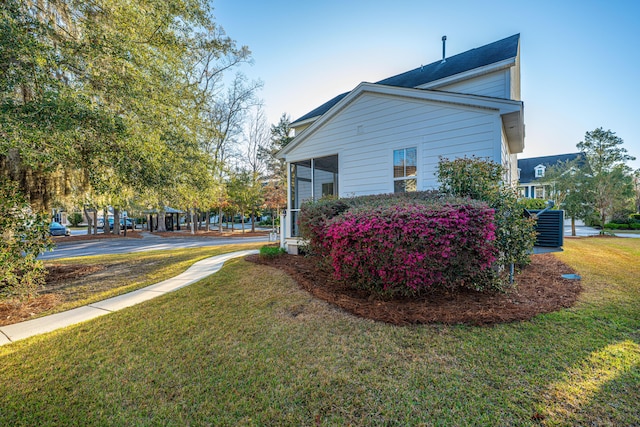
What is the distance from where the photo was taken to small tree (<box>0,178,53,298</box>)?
4.50 meters

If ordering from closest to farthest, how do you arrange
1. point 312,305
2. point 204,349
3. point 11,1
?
1. point 204,349
2. point 312,305
3. point 11,1

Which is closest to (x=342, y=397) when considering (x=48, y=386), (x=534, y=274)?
(x=48, y=386)

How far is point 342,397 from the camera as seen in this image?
2.25 metres

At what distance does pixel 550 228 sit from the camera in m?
5.68

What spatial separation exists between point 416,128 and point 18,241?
8.86 metres

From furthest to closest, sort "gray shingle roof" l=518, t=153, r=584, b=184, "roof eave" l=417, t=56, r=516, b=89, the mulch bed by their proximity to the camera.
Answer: "gray shingle roof" l=518, t=153, r=584, b=184
"roof eave" l=417, t=56, r=516, b=89
the mulch bed

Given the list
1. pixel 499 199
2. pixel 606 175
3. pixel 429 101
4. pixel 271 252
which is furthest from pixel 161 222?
pixel 606 175

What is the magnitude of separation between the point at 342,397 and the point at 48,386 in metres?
2.83

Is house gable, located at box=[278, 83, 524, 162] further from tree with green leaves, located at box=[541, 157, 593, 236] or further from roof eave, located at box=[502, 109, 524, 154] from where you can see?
tree with green leaves, located at box=[541, 157, 593, 236]

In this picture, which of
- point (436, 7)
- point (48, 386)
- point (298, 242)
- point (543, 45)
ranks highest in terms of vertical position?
point (436, 7)

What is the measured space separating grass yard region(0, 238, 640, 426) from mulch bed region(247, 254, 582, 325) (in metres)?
0.20

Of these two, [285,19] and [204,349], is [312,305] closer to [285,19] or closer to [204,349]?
[204,349]

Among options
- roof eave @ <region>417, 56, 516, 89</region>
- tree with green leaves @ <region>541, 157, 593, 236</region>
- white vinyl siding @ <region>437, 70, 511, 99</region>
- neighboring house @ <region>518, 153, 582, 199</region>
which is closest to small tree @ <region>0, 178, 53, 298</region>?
roof eave @ <region>417, 56, 516, 89</region>

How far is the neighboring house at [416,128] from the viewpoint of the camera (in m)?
6.42
